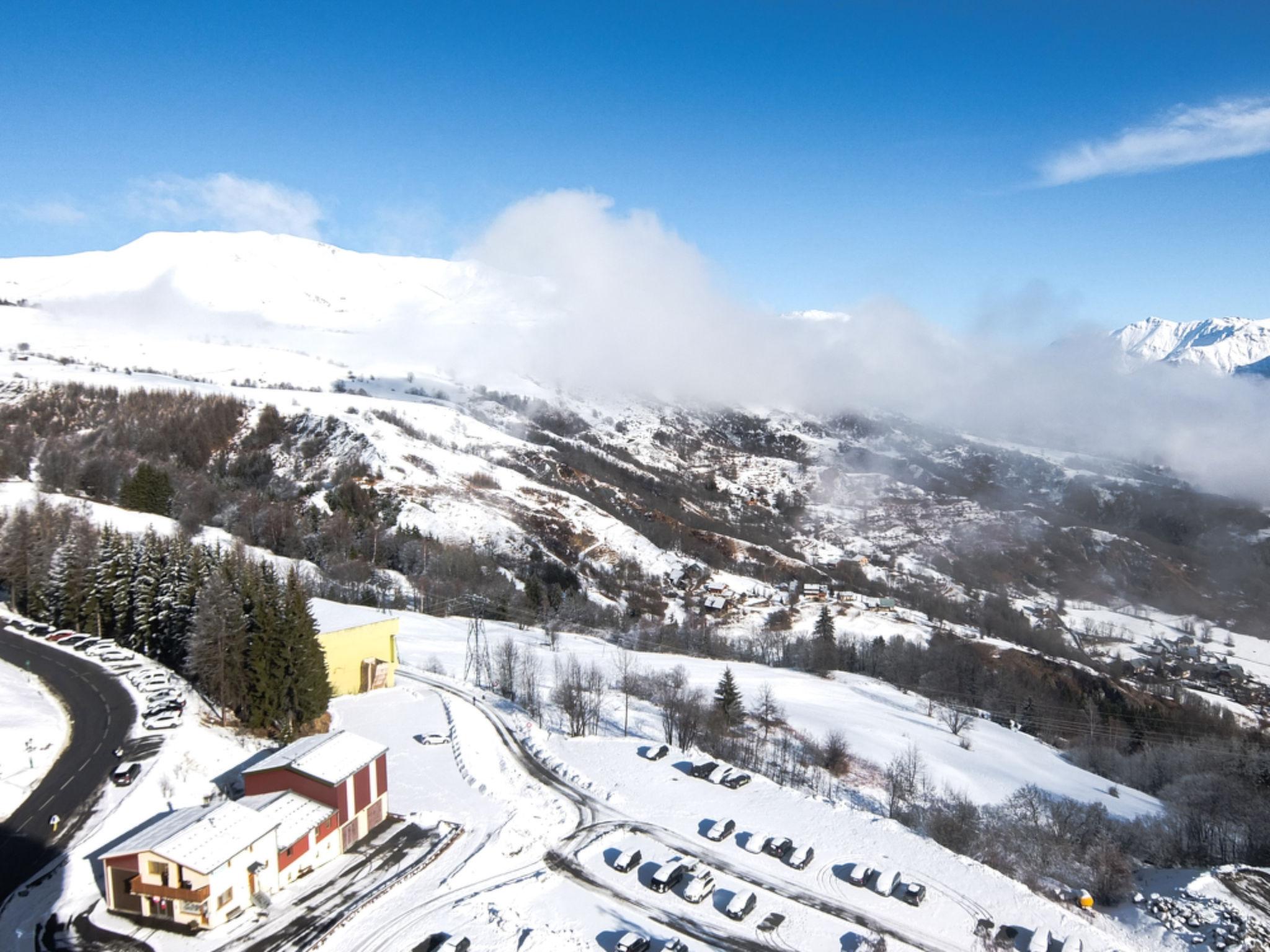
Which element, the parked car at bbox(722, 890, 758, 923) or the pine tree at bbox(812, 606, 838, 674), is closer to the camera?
the parked car at bbox(722, 890, 758, 923)

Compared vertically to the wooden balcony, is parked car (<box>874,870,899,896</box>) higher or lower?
lower

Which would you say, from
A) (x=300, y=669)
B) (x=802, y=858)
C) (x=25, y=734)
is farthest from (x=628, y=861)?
(x=25, y=734)

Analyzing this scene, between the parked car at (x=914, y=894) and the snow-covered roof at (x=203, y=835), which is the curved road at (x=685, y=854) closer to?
the parked car at (x=914, y=894)

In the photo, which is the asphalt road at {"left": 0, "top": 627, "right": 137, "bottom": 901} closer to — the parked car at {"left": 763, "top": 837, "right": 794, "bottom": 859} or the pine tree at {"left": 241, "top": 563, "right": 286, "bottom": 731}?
the pine tree at {"left": 241, "top": 563, "right": 286, "bottom": 731}

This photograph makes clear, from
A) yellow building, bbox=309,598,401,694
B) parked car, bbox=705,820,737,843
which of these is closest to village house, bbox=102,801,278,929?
parked car, bbox=705,820,737,843

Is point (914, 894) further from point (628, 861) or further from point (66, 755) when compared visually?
point (66, 755)

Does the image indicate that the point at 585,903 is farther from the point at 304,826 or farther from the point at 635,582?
the point at 635,582

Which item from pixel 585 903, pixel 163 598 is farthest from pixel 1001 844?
pixel 163 598
